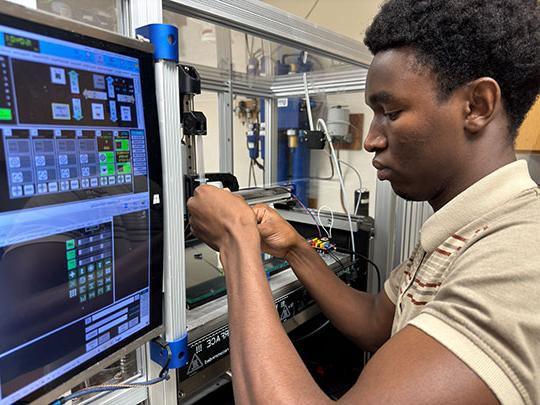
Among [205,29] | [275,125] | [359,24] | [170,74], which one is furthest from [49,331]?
[359,24]

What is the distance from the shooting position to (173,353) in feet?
2.11

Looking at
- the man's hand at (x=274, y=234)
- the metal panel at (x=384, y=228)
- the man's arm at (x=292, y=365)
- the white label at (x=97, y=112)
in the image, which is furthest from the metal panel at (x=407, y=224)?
the white label at (x=97, y=112)

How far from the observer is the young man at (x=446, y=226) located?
0.44 m

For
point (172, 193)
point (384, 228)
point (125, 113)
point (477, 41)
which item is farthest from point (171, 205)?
point (384, 228)

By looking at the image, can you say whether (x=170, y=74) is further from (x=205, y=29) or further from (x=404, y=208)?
(x=205, y=29)

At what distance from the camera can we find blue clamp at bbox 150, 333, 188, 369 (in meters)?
0.65

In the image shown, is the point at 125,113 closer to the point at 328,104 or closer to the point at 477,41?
the point at 477,41

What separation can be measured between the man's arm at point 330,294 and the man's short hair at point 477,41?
1.67 ft

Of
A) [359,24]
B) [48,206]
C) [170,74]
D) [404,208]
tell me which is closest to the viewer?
[48,206]

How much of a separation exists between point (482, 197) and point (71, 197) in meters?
0.66

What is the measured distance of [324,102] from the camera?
1.78 m

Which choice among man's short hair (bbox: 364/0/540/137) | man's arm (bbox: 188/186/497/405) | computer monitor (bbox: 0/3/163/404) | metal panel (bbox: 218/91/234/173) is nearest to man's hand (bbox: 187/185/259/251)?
man's arm (bbox: 188/186/497/405)

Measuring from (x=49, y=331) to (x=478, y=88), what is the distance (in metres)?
0.76

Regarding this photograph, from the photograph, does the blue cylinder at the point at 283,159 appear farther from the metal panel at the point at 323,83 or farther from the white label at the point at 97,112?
the white label at the point at 97,112
